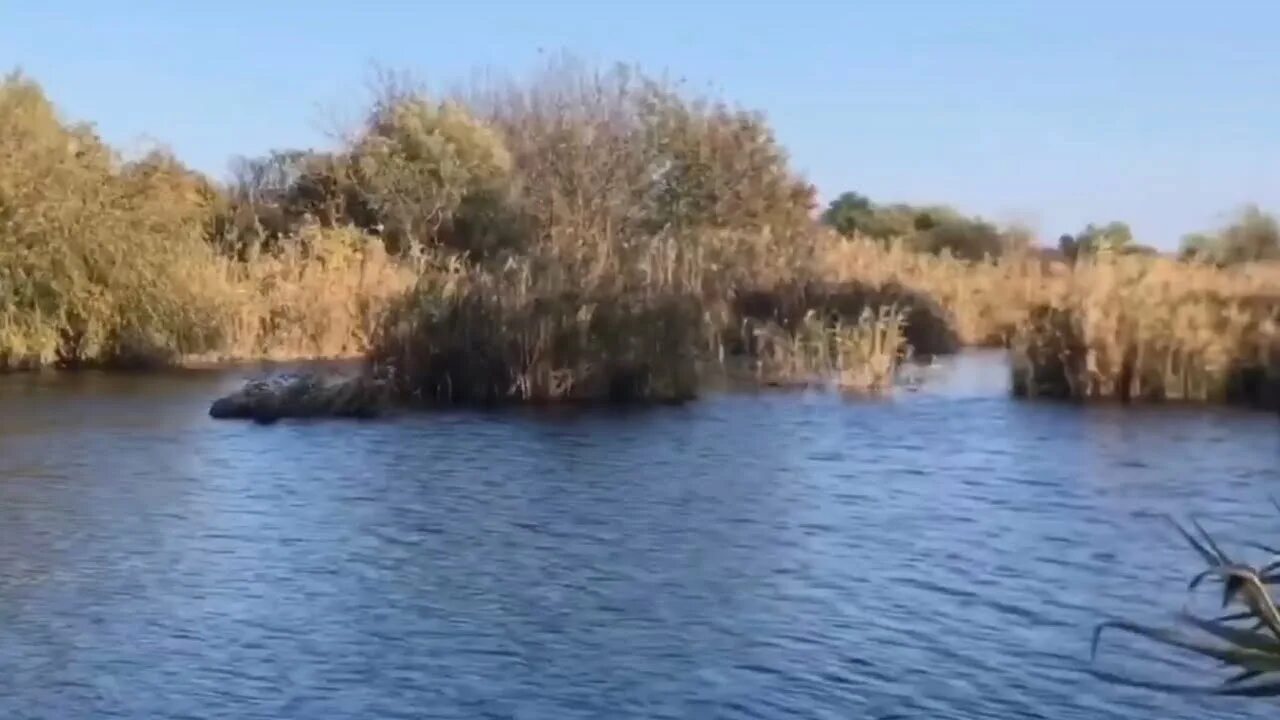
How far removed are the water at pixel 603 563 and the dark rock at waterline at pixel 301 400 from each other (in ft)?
2.29

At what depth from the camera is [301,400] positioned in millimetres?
19578

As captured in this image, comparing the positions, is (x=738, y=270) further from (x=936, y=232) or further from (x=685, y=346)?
(x=936, y=232)

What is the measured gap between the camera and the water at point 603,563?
813 cm

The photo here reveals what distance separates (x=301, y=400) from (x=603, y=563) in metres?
9.15

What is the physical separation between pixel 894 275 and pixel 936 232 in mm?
22155

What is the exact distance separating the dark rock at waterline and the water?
699 mm

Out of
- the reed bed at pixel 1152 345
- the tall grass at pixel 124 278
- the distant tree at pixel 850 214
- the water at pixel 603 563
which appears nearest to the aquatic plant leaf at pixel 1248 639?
the water at pixel 603 563

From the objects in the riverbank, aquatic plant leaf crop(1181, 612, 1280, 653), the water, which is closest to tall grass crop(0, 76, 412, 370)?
the riverbank

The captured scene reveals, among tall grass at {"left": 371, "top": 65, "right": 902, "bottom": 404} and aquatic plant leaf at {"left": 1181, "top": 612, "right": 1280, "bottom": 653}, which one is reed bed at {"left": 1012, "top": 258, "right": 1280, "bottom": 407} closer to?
tall grass at {"left": 371, "top": 65, "right": 902, "bottom": 404}

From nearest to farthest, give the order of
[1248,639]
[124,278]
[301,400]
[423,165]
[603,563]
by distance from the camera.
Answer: [1248,639] → [603,563] → [301,400] → [124,278] → [423,165]

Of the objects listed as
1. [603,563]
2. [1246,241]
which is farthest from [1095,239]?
[603,563]

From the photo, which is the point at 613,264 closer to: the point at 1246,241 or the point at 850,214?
the point at 1246,241

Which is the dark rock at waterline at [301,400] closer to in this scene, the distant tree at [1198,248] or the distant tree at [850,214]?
the distant tree at [1198,248]

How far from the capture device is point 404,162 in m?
37.0
